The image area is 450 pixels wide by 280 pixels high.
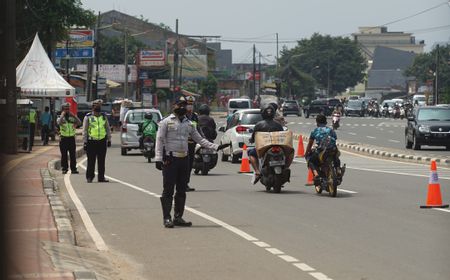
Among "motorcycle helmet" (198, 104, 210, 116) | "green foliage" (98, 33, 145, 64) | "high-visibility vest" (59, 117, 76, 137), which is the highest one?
"green foliage" (98, 33, 145, 64)

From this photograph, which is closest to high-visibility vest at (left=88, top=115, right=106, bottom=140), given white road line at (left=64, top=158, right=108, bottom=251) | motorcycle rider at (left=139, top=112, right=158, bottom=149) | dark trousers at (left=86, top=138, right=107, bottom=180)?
dark trousers at (left=86, top=138, right=107, bottom=180)

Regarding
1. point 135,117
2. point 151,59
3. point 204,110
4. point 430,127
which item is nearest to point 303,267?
point 204,110

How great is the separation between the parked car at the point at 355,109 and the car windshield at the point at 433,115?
56.1 m

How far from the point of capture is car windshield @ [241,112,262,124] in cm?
2970

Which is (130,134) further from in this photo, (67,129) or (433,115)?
(433,115)

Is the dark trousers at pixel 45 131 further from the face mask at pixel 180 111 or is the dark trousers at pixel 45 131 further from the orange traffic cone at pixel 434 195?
the face mask at pixel 180 111

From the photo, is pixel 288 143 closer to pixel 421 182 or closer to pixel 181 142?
pixel 421 182

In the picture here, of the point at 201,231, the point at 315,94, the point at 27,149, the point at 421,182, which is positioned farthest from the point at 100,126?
the point at 315,94

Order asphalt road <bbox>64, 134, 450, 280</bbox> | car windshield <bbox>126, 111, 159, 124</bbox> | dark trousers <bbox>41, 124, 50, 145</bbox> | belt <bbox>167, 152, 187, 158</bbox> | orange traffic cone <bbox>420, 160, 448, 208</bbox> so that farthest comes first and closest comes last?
dark trousers <bbox>41, 124, 50, 145</bbox> → car windshield <bbox>126, 111, 159, 124</bbox> → orange traffic cone <bbox>420, 160, 448, 208</bbox> → belt <bbox>167, 152, 187, 158</bbox> → asphalt road <bbox>64, 134, 450, 280</bbox>

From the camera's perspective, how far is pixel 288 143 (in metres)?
18.9

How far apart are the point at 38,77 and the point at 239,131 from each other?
1215cm

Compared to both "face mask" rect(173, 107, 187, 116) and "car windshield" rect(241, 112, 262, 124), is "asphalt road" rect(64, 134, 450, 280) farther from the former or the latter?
"car windshield" rect(241, 112, 262, 124)

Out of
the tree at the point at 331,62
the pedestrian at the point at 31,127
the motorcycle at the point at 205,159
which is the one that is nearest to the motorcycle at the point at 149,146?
the motorcycle at the point at 205,159

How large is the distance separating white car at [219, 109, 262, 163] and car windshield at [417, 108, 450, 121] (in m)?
9.19
